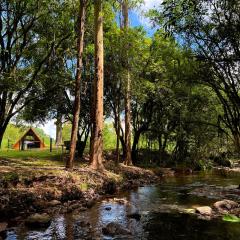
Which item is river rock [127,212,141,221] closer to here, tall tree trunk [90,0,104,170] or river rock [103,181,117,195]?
river rock [103,181,117,195]

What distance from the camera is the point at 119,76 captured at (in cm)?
3428

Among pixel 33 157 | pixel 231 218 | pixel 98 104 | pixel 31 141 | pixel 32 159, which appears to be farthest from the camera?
pixel 31 141

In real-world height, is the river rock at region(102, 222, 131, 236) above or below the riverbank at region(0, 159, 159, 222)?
below

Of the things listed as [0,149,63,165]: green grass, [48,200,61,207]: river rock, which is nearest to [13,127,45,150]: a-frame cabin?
[0,149,63,165]: green grass

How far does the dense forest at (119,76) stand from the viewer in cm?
2508

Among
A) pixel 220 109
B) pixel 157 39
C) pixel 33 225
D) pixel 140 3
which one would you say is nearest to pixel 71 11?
pixel 140 3

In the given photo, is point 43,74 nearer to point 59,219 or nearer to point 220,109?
point 59,219

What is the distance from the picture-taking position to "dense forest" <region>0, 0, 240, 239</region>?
2508cm

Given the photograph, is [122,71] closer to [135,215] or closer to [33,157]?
[33,157]

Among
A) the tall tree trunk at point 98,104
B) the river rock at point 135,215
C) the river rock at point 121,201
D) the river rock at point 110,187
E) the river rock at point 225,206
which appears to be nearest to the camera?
the river rock at point 135,215

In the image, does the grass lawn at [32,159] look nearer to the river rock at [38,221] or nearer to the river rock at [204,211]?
the river rock at [38,221]

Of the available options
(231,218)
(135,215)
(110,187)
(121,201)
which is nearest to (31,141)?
(110,187)

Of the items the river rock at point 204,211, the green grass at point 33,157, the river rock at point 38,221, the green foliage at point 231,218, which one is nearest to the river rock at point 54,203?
the river rock at point 38,221

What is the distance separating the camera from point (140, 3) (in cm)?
2477
